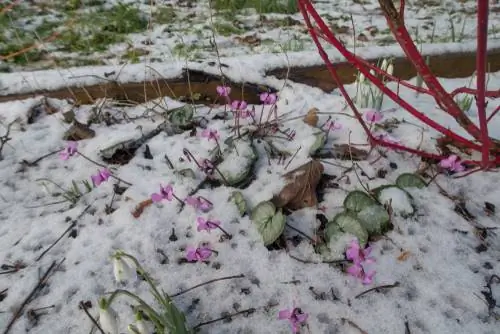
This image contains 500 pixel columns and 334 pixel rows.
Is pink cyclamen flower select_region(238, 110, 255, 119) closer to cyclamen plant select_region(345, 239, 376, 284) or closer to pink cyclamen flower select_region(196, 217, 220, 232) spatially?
pink cyclamen flower select_region(196, 217, 220, 232)

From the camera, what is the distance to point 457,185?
1.61 metres

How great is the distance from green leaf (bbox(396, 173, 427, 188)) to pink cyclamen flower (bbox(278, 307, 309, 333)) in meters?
0.70

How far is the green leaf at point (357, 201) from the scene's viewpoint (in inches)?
57.4

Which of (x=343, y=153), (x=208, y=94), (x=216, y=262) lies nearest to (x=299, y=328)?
(x=216, y=262)

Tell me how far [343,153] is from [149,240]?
0.91 m

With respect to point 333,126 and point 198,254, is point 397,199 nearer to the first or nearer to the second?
point 333,126

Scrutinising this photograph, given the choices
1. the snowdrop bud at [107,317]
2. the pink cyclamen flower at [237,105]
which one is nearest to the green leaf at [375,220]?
the pink cyclamen flower at [237,105]

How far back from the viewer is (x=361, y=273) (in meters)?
1.26

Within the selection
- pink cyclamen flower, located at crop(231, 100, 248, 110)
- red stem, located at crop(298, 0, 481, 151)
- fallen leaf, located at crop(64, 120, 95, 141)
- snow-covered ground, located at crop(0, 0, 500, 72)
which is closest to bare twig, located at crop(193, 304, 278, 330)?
red stem, located at crop(298, 0, 481, 151)

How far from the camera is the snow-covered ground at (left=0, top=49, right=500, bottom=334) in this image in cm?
121

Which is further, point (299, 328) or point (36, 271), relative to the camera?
point (36, 271)

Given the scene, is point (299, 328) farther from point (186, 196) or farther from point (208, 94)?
point (208, 94)

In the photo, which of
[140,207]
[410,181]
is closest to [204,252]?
[140,207]

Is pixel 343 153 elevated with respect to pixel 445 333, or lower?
elevated
